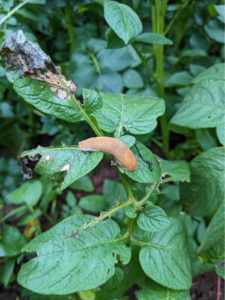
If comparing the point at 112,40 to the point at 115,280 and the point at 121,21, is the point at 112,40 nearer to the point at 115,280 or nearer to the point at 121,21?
the point at 121,21

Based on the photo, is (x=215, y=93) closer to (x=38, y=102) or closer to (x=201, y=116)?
(x=201, y=116)

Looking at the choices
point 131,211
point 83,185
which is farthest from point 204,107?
point 83,185

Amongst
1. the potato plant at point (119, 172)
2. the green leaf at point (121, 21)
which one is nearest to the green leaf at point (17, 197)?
the potato plant at point (119, 172)

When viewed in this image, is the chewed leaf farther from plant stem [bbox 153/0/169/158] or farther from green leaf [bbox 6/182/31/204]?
plant stem [bbox 153/0/169/158]

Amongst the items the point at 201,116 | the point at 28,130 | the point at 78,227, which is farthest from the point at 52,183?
the point at 201,116

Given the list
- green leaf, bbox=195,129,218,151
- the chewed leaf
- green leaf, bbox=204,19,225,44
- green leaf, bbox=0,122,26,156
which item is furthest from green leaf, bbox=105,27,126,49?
green leaf, bbox=0,122,26,156

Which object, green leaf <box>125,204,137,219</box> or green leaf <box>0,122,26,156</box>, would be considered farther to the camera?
green leaf <box>0,122,26,156</box>
